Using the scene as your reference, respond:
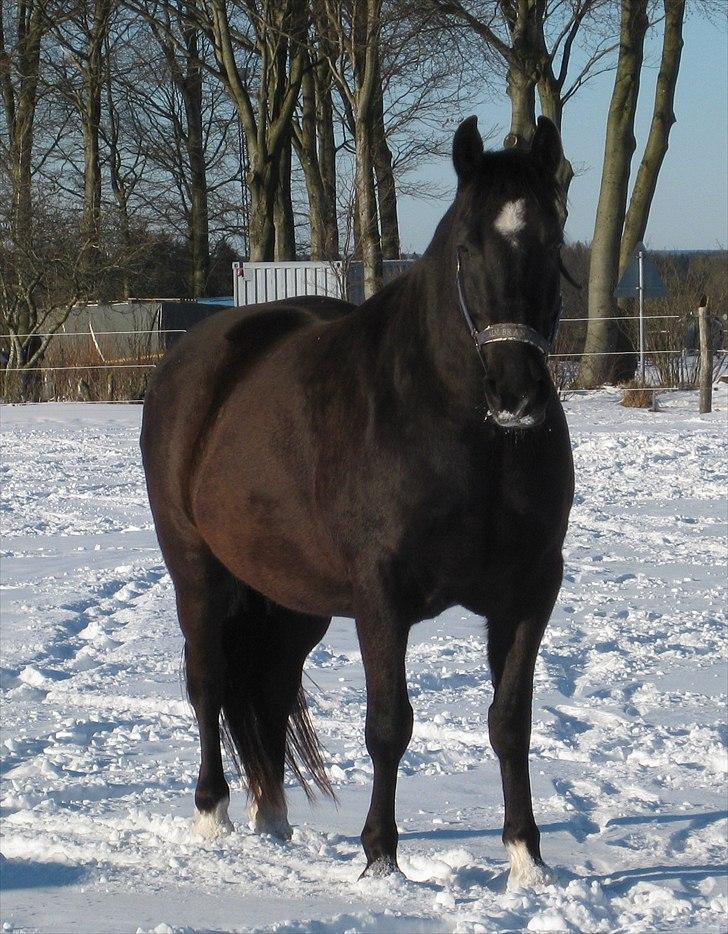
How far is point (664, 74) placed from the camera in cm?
2036

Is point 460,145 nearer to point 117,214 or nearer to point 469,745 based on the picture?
point 469,745

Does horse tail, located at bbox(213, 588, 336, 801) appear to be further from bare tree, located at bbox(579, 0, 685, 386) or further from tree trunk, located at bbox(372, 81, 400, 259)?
tree trunk, located at bbox(372, 81, 400, 259)

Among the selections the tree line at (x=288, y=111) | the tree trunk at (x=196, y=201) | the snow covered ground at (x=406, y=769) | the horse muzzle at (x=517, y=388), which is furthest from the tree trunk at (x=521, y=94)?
the horse muzzle at (x=517, y=388)

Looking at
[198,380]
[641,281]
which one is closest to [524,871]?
[198,380]

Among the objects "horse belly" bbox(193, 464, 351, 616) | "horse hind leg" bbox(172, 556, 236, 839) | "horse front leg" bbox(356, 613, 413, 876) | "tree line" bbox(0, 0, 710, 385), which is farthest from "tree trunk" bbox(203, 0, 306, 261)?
"horse front leg" bbox(356, 613, 413, 876)

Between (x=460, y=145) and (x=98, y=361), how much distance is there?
16.7 meters

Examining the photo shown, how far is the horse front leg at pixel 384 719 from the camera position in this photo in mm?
2986

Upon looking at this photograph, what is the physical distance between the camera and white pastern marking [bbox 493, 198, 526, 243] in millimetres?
2660

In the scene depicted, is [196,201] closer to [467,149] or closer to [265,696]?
[265,696]

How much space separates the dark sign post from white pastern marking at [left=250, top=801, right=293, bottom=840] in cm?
1486

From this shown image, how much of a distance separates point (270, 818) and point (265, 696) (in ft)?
1.39

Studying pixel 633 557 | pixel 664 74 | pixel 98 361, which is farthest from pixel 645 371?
pixel 633 557

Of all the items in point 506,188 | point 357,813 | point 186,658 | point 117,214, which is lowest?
point 357,813

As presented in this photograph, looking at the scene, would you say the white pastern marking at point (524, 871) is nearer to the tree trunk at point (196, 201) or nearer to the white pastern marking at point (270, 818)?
the white pastern marking at point (270, 818)
